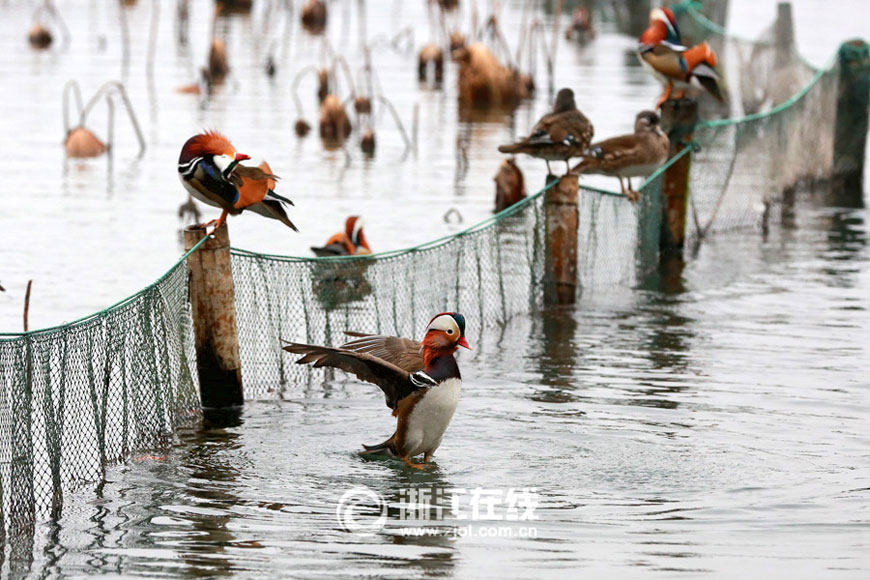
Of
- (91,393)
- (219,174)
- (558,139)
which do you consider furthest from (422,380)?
(558,139)

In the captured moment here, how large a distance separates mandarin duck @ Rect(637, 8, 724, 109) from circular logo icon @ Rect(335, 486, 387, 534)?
7.93m

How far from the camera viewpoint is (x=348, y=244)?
14.5 meters

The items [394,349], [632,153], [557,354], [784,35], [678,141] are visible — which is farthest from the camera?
[784,35]

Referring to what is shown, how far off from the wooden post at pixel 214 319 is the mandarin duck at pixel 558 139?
350 cm

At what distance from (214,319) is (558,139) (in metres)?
4.04

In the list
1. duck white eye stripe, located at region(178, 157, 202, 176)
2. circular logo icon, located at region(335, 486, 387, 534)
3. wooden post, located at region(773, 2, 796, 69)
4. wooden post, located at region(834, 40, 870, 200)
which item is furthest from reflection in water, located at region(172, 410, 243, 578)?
wooden post, located at region(773, 2, 796, 69)

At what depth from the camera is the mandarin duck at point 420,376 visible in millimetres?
8820

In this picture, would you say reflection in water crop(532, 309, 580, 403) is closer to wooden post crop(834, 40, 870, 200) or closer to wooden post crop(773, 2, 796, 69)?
wooden post crop(834, 40, 870, 200)

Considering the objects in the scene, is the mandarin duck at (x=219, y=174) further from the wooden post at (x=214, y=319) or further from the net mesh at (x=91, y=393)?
the net mesh at (x=91, y=393)

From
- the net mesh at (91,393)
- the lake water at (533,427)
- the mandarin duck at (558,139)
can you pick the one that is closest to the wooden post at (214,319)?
the net mesh at (91,393)

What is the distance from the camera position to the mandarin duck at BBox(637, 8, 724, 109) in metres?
15.6

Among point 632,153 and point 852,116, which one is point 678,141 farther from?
point 852,116

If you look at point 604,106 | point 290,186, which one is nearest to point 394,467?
point 290,186

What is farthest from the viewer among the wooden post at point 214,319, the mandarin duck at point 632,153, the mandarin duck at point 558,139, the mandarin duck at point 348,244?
the mandarin duck at point 348,244
